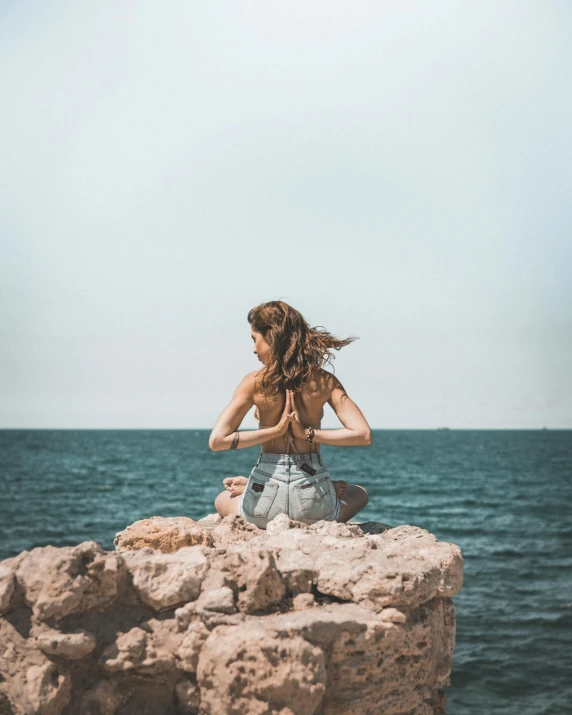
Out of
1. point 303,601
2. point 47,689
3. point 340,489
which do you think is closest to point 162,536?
point 303,601

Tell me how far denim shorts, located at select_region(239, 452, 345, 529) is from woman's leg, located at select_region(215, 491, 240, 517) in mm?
173

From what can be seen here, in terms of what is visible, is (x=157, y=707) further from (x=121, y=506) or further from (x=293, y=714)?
(x=121, y=506)

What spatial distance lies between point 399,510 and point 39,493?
59.3 feet

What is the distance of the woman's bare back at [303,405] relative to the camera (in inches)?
208

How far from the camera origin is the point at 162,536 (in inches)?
183

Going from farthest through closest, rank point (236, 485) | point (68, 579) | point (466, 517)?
point (466, 517) < point (236, 485) < point (68, 579)

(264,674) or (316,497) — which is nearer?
(264,674)

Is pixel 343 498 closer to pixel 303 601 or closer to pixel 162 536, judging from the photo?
pixel 162 536

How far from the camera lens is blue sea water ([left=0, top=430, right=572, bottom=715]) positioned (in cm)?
1414

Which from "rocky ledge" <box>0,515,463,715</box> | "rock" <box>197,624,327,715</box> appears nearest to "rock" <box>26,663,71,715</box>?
"rocky ledge" <box>0,515,463,715</box>

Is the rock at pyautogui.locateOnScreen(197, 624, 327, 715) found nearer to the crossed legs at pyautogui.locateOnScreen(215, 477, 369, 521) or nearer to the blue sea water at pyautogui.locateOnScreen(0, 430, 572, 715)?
the crossed legs at pyautogui.locateOnScreen(215, 477, 369, 521)

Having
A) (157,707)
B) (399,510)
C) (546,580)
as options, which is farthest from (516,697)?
(399,510)

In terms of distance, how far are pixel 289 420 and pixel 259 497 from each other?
1.81 feet

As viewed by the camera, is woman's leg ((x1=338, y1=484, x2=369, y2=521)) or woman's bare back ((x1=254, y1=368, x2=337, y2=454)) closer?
woman's bare back ((x1=254, y1=368, x2=337, y2=454))
